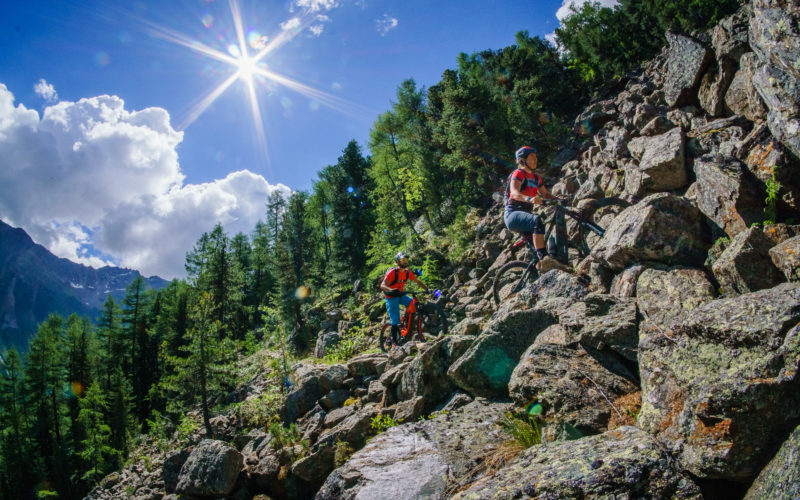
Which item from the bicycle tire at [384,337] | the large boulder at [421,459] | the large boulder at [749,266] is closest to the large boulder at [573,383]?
the large boulder at [421,459]

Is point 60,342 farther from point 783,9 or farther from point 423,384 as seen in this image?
point 783,9

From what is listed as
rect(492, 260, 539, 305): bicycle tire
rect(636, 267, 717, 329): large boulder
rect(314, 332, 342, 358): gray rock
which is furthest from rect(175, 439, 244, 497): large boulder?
rect(314, 332, 342, 358): gray rock

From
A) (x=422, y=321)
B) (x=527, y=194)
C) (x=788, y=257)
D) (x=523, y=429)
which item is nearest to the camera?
(x=788, y=257)

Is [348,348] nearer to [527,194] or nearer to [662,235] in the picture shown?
[527,194]

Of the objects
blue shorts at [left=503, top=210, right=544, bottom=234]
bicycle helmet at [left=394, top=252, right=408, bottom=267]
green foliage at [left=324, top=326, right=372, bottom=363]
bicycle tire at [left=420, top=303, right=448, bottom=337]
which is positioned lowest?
bicycle tire at [left=420, top=303, right=448, bottom=337]

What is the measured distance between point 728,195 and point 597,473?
527 cm

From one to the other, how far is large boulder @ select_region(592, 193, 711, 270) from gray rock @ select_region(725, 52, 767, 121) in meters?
3.33

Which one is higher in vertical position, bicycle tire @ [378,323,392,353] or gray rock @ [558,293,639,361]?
bicycle tire @ [378,323,392,353]

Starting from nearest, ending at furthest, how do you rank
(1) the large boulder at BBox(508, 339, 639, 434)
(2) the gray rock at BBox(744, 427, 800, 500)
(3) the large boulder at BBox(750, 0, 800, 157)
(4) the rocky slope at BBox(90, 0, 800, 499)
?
1. (2) the gray rock at BBox(744, 427, 800, 500)
2. (4) the rocky slope at BBox(90, 0, 800, 499)
3. (1) the large boulder at BBox(508, 339, 639, 434)
4. (3) the large boulder at BBox(750, 0, 800, 157)

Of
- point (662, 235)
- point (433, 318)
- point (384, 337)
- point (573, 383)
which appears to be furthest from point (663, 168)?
point (384, 337)

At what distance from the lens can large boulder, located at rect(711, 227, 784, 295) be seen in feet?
12.7

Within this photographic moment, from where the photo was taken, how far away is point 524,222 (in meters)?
8.38

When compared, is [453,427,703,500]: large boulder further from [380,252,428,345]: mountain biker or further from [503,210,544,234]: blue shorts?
[380,252,428,345]: mountain biker

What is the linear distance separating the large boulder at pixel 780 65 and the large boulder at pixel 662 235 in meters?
1.47
